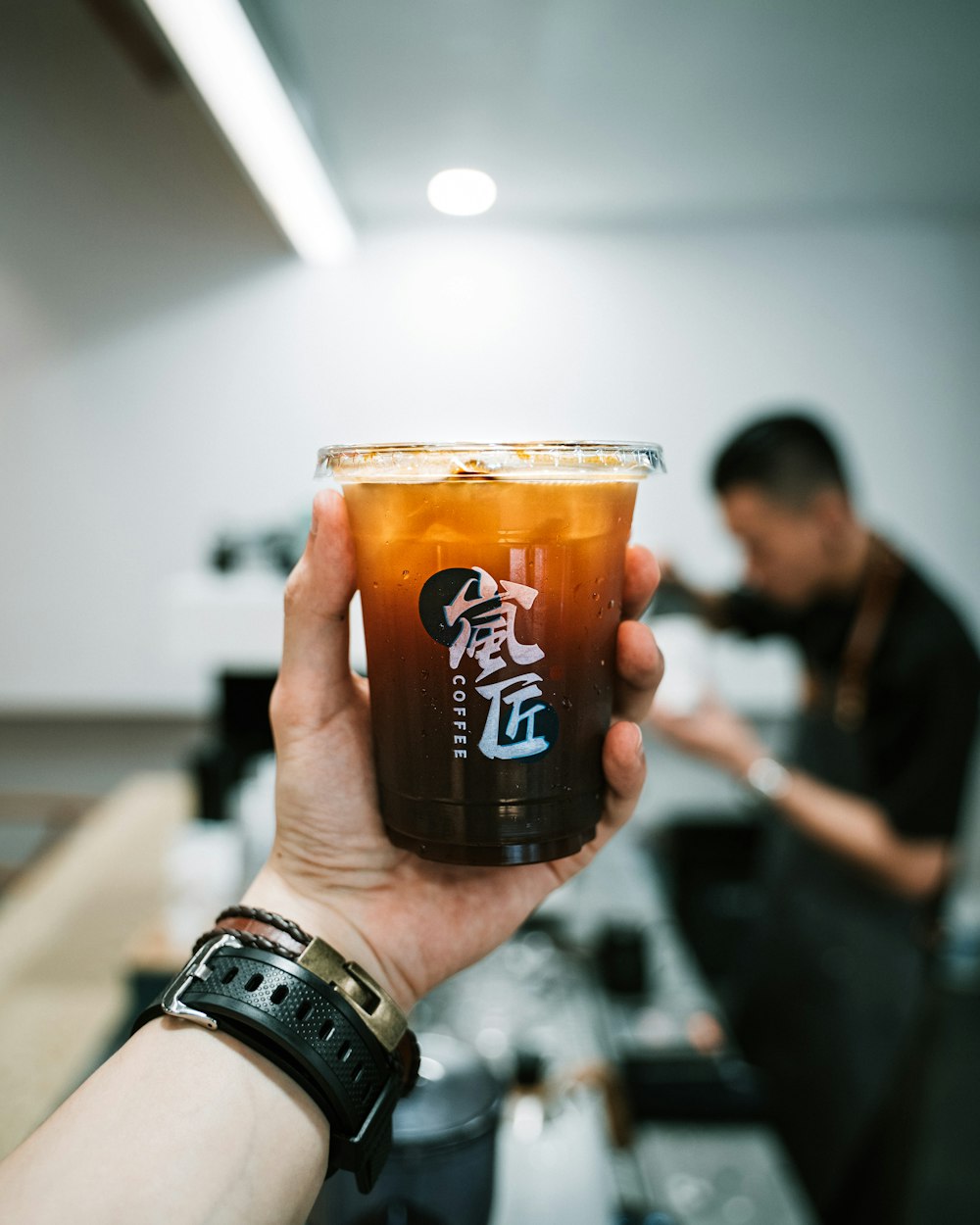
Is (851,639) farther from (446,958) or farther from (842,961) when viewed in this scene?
(446,958)

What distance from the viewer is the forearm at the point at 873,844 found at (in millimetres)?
1957

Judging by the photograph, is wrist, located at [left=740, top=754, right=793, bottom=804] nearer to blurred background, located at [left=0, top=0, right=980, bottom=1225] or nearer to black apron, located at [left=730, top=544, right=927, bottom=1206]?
black apron, located at [left=730, top=544, right=927, bottom=1206]

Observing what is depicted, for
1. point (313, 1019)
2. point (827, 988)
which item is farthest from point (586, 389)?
point (313, 1019)

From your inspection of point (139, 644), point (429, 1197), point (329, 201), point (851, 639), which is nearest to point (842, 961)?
point (851, 639)

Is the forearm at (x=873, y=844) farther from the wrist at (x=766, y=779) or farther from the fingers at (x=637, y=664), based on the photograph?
the fingers at (x=637, y=664)

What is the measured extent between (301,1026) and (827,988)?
6.30 feet

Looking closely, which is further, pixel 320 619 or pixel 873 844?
pixel 873 844

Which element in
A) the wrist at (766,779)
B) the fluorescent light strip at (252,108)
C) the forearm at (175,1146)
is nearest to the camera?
the forearm at (175,1146)

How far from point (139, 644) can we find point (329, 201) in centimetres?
174

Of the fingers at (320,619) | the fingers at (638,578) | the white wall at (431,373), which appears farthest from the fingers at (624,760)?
the white wall at (431,373)

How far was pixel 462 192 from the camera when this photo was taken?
140cm

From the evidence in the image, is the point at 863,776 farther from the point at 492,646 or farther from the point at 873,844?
the point at 492,646

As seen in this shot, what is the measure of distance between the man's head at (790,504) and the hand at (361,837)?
4.57 ft

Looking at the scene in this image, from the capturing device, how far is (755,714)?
321cm
